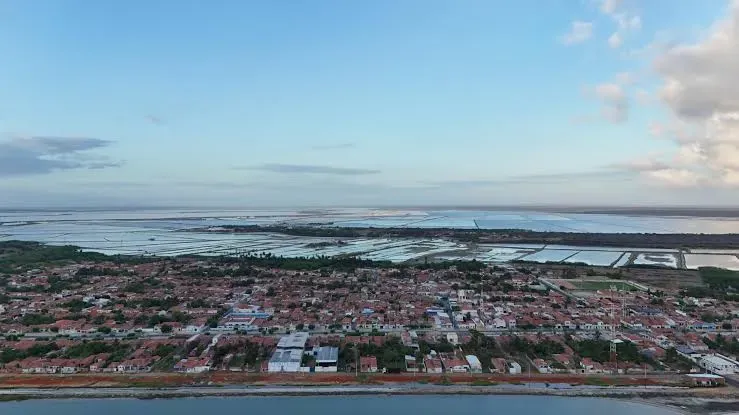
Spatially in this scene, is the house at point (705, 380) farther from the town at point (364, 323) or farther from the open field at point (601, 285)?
the open field at point (601, 285)

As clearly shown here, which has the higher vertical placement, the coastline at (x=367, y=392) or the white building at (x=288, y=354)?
the white building at (x=288, y=354)

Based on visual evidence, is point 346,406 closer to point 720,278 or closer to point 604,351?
point 604,351

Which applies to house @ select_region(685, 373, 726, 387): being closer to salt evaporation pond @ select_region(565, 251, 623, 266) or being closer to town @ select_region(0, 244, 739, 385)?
town @ select_region(0, 244, 739, 385)

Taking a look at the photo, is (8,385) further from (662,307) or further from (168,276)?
(662,307)

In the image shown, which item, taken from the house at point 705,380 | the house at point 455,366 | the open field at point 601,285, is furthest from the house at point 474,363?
the open field at point 601,285

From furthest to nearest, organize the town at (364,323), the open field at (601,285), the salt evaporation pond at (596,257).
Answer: the salt evaporation pond at (596,257)
the open field at (601,285)
the town at (364,323)
